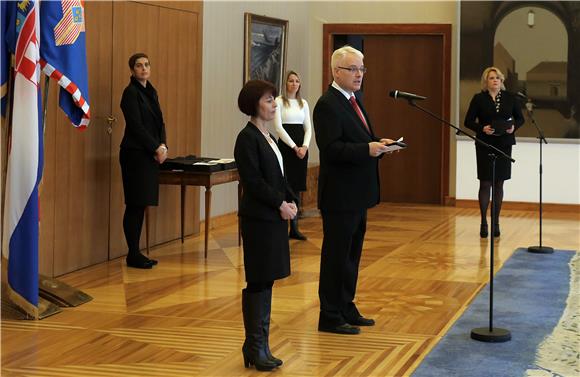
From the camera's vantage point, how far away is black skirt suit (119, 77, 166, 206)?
7773 millimetres

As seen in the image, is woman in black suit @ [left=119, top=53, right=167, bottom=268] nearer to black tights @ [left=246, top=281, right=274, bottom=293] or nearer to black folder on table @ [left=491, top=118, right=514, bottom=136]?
black tights @ [left=246, top=281, right=274, bottom=293]

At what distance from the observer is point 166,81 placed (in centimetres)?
911

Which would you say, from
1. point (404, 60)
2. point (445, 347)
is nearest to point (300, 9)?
point (404, 60)

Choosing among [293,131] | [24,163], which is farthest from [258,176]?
[293,131]

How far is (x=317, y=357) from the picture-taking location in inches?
209

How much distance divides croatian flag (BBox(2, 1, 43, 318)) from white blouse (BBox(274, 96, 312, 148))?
348 centimetres

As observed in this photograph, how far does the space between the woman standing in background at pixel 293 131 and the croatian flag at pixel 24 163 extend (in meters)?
3.56

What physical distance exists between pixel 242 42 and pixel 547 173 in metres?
4.10

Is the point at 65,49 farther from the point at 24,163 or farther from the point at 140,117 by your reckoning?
the point at 140,117

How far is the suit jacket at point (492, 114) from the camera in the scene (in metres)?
9.52

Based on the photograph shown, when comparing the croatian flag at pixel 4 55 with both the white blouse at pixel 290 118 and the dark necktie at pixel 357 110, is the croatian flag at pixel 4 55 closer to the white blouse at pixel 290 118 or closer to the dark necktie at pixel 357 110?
the dark necktie at pixel 357 110

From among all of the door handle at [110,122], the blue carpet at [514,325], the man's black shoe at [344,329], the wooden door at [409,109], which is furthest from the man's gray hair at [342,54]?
the wooden door at [409,109]

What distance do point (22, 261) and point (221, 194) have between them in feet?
14.8

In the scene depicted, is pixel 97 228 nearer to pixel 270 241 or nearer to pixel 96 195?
pixel 96 195
